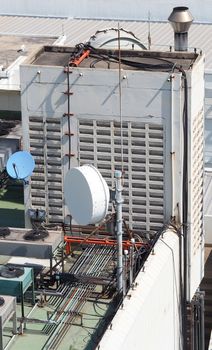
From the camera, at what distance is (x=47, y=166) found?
2644 centimetres

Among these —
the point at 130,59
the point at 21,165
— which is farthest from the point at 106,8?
the point at 21,165

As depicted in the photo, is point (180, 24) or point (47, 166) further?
point (180, 24)

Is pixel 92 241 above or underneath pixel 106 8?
underneath

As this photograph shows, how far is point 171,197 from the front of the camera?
25734mm

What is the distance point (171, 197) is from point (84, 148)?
236 centimetres

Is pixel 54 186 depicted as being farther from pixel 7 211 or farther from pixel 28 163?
pixel 7 211

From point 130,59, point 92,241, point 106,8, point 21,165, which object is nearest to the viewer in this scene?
point 92,241

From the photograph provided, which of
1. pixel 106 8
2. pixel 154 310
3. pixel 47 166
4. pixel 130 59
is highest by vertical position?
pixel 106 8

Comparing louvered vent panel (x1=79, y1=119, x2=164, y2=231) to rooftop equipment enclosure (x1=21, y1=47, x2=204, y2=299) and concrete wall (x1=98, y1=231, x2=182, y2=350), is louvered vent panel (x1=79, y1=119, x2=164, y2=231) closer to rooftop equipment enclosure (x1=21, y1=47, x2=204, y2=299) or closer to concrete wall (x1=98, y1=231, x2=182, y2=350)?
rooftop equipment enclosure (x1=21, y1=47, x2=204, y2=299)

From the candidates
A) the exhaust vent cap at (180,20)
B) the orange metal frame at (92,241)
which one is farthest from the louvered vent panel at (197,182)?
the exhaust vent cap at (180,20)

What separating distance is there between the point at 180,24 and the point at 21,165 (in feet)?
18.1

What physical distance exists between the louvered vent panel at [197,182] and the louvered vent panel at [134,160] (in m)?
0.88

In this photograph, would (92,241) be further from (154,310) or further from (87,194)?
(154,310)

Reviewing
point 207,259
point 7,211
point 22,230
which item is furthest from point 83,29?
point 22,230
